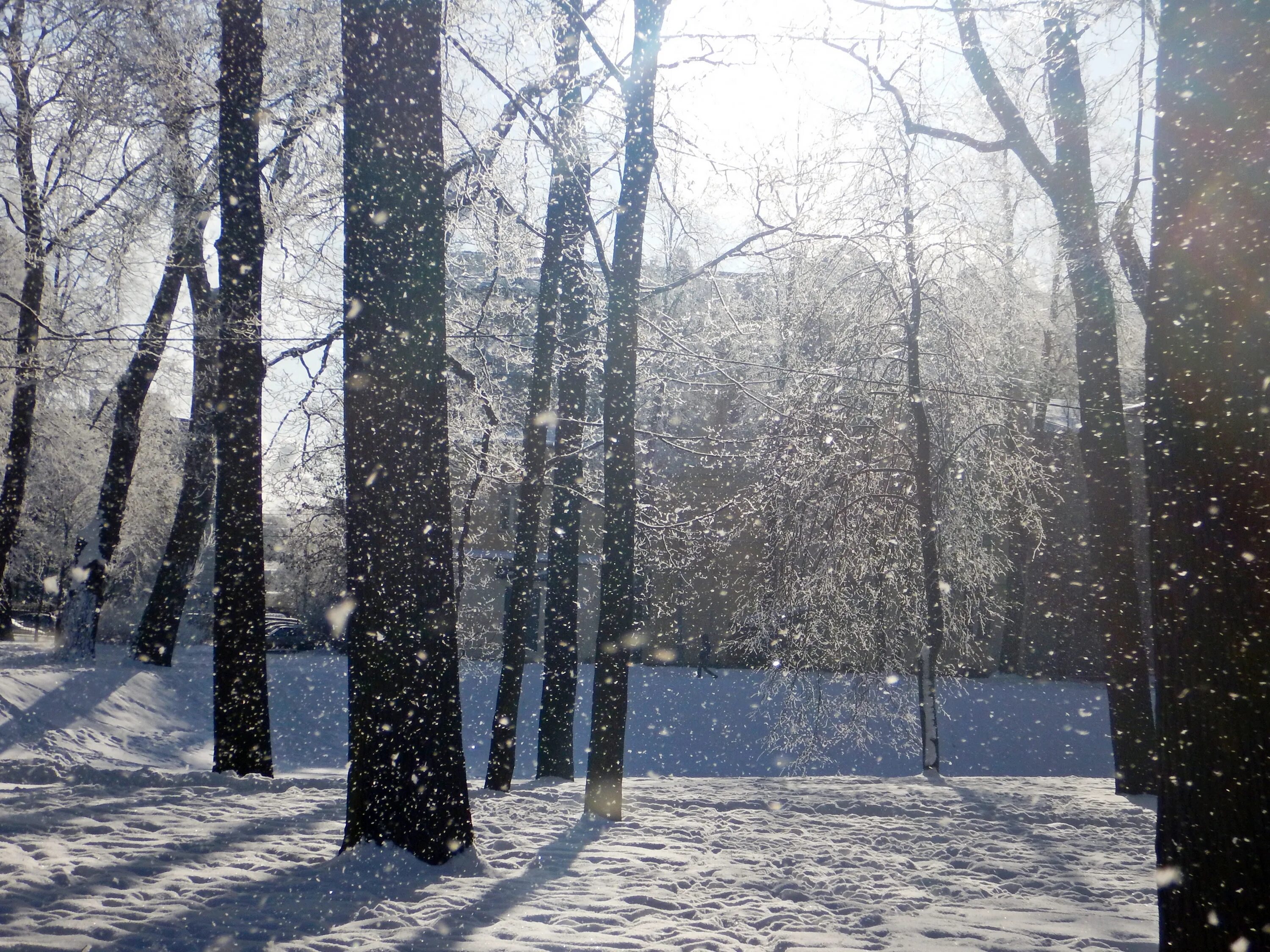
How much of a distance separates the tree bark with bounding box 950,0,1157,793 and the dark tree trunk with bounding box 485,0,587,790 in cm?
392

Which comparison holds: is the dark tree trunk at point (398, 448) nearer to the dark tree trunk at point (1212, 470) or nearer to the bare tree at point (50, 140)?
the dark tree trunk at point (1212, 470)

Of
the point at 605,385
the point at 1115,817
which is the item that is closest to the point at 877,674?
the point at 1115,817

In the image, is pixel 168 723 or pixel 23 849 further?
pixel 168 723

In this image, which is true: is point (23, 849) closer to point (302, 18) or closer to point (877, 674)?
point (302, 18)

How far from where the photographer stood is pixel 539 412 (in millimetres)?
9828

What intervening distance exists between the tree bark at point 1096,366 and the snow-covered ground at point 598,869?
2.81 feet

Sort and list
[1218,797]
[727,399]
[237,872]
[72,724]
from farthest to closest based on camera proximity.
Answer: [727,399], [72,724], [237,872], [1218,797]

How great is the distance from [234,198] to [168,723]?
29.6 ft

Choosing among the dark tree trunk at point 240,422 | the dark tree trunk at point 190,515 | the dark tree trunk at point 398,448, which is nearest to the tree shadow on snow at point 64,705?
the dark tree trunk at point 190,515

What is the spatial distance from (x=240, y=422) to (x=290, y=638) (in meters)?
23.5

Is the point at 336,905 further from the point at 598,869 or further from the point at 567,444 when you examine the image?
the point at 567,444

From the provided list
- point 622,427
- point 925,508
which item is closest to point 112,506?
point 622,427

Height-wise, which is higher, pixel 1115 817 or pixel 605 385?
pixel 605 385

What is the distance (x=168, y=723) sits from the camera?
14234 mm
